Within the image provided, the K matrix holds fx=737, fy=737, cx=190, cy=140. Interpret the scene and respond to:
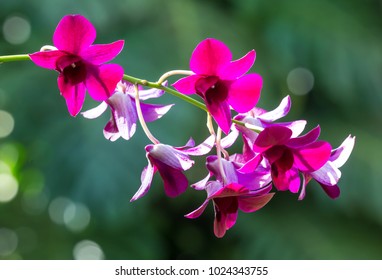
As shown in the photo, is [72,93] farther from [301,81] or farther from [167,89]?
[301,81]

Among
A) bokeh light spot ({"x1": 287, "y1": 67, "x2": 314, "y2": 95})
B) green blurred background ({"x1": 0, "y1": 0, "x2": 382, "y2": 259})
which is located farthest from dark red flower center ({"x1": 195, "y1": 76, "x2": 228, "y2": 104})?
bokeh light spot ({"x1": 287, "y1": 67, "x2": 314, "y2": 95})

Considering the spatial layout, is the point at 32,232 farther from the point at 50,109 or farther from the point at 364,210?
the point at 364,210

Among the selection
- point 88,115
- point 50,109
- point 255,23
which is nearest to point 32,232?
point 50,109

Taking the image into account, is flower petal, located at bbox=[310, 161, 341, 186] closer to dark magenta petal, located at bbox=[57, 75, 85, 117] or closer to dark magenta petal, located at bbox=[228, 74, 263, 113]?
dark magenta petal, located at bbox=[228, 74, 263, 113]

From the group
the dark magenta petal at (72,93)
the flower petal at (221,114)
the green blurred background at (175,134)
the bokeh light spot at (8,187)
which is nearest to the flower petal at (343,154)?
the flower petal at (221,114)

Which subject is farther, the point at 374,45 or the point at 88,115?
the point at 374,45

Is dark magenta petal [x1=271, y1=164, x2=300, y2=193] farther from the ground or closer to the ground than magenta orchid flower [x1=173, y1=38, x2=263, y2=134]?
closer to the ground
